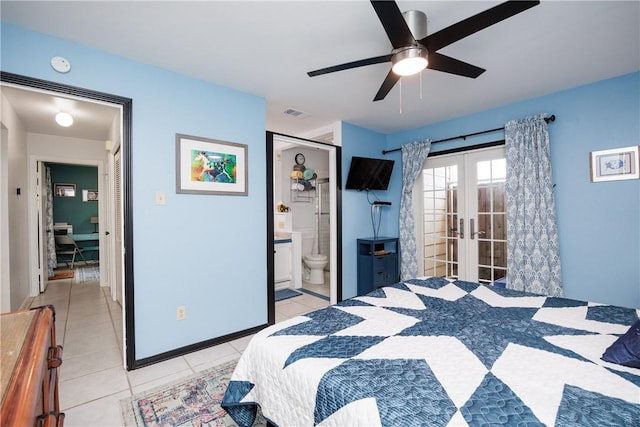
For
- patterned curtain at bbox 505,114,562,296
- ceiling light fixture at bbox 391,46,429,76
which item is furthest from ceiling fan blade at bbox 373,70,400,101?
patterned curtain at bbox 505,114,562,296

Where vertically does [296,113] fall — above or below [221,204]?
above

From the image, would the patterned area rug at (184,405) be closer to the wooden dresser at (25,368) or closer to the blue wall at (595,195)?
the wooden dresser at (25,368)

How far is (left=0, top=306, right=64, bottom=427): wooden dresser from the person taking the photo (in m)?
0.55

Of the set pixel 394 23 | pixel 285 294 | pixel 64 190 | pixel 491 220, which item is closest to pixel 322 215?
pixel 285 294

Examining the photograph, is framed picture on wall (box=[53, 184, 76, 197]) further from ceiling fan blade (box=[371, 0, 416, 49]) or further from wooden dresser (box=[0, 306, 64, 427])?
ceiling fan blade (box=[371, 0, 416, 49])

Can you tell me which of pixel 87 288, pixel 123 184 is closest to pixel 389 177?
pixel 123 184

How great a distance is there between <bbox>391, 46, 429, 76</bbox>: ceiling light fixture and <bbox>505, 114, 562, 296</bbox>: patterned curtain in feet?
6.61

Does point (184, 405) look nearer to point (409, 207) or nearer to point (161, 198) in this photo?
point (161, 198)

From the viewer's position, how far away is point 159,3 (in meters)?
1.68

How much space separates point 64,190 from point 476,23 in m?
8.86

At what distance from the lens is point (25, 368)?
69cm

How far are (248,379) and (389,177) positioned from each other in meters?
3.48

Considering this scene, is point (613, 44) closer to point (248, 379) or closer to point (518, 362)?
point (518, 362)

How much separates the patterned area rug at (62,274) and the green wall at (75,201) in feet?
4.56
